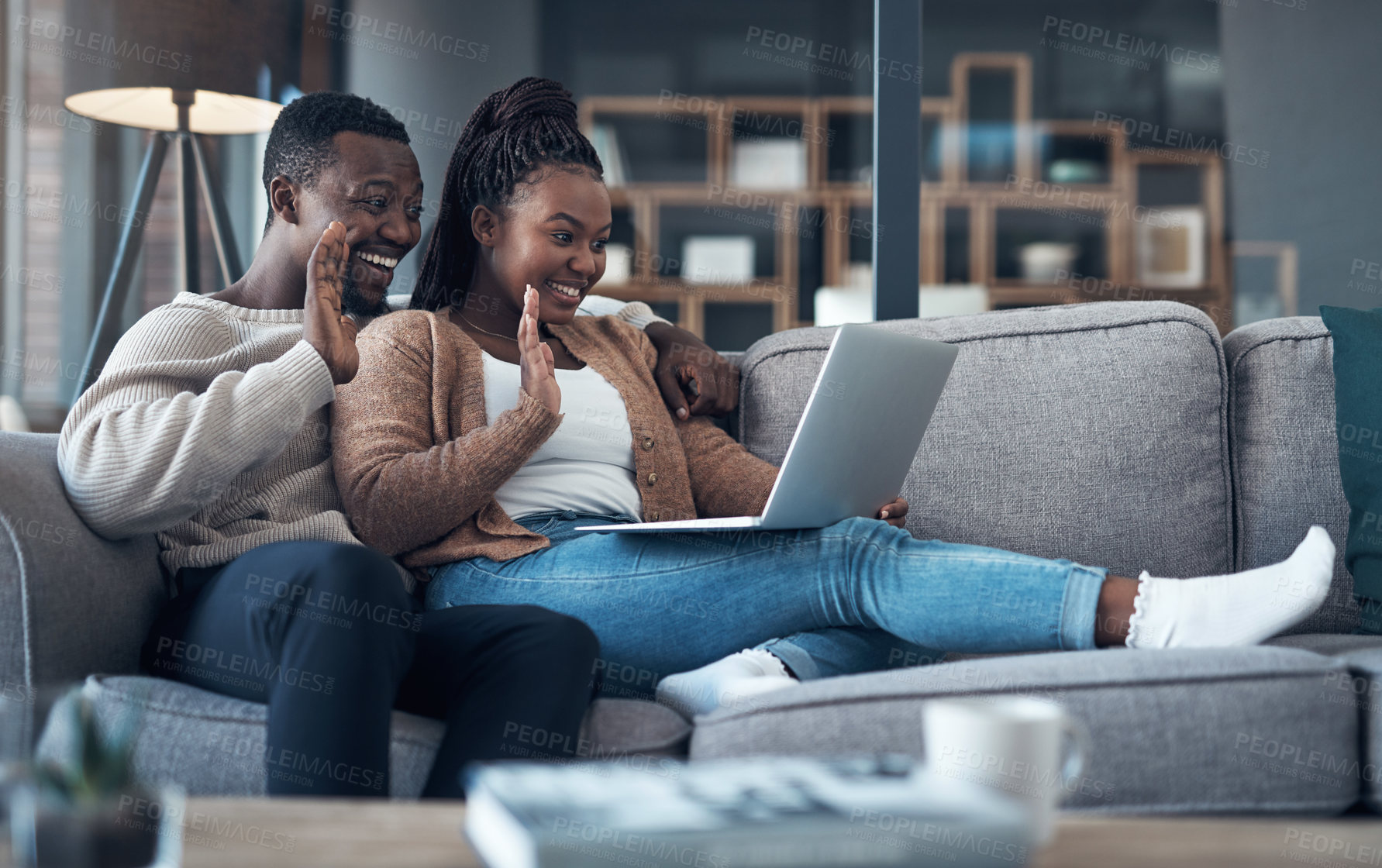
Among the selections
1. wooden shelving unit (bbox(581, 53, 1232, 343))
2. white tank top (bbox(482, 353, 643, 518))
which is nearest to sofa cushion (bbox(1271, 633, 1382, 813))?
white tank top (bbox(482, 353, 643, 518))

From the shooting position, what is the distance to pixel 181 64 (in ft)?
6.67

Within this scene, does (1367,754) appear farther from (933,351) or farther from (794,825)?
(794,825)

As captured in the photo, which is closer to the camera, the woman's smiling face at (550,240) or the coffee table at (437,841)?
the coffee table at (437,841)

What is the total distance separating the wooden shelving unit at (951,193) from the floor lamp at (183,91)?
280 centimetres

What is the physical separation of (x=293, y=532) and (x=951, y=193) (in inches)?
167

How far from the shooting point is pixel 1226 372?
1.55 metres

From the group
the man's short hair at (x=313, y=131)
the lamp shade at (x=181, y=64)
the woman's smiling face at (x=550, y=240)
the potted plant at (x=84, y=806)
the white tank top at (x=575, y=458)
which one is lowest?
the potted plant at (x=84, y=806)

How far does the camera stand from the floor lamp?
203 cm

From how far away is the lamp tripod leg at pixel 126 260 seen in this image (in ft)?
6.42

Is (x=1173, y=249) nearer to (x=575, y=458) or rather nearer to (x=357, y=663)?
(x=575, y=458)

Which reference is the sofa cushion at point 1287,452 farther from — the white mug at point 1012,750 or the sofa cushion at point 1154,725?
the white mug at point 1012,750

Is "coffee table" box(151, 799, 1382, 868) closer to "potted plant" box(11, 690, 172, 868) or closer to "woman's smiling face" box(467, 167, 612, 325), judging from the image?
"potted plant" box(11, 690, 172, 868)

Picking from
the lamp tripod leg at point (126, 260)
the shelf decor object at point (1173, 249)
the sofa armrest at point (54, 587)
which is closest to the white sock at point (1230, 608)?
the sofa armrest at point (54, 587)

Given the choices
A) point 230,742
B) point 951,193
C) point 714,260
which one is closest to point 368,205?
point 230,742
